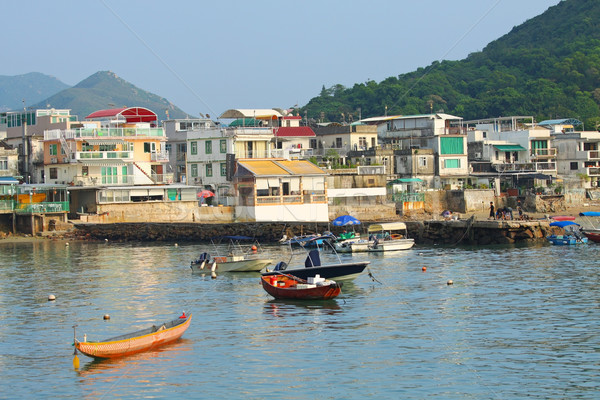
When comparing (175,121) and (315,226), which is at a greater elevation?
(175,121)

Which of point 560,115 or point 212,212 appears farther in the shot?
point 560,115

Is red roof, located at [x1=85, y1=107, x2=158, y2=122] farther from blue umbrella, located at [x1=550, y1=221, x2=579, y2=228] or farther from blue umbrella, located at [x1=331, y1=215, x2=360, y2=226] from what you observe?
blue umbrella, located at [x1=550, y1=221, x2=579, y2=228]

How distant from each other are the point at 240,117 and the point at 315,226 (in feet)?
81.3

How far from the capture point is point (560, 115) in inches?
5290

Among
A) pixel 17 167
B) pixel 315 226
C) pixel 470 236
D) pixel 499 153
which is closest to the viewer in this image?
pixel 470 236

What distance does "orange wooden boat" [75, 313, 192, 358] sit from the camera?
28695 mm

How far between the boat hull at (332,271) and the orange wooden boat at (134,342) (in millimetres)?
10885

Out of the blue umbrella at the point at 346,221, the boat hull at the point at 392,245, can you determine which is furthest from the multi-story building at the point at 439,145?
the boat hull at the point at 392,245

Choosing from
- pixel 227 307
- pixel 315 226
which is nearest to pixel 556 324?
pixel 227 307

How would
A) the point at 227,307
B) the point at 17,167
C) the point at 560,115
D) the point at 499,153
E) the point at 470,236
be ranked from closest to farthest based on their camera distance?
the point at 227,307, the point at 470,236, the point at 17,167, the point at 499,153, the point at 560,115

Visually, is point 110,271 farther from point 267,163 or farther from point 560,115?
point 560,115

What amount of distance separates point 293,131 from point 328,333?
211ft

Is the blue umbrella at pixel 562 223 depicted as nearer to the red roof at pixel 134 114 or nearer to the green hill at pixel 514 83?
the red roof at pixel 134 114

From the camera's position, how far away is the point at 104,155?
8294 centimetres
